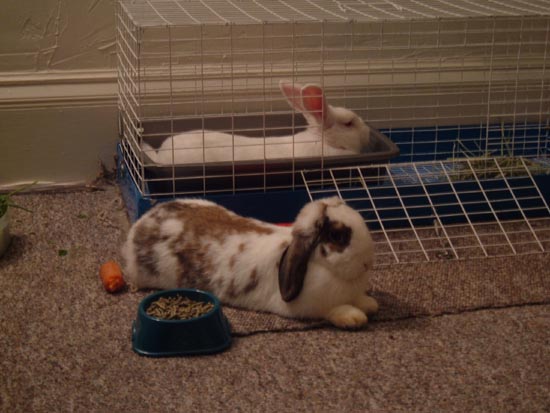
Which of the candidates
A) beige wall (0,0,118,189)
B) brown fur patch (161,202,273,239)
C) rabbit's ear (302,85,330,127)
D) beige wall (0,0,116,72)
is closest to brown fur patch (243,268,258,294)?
brown fur patch (161,202,273,239)

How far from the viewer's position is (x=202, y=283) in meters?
2.15

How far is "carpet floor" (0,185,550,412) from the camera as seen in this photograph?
5.78 ft

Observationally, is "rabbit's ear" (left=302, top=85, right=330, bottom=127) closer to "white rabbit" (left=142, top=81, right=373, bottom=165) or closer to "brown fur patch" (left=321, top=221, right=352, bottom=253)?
"white rabbit" (left=142, top=81, right=373, bottom=165)

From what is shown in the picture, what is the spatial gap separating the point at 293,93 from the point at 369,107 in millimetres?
675

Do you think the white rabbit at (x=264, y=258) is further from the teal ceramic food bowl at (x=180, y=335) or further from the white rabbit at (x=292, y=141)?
the white rabbit at (x=292, y=141)

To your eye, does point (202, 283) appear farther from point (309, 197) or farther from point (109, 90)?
point (109, 90)

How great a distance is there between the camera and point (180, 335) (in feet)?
6.26

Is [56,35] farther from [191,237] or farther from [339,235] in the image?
[339,235]

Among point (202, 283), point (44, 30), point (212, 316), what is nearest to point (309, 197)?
point (202, 283)

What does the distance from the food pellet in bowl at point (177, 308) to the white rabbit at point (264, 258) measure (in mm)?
136

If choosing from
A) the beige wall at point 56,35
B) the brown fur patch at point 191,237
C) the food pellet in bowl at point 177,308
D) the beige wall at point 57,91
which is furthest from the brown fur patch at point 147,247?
the beige wall at point 56,35

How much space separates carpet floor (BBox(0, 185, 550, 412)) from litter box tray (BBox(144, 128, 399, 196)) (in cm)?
33

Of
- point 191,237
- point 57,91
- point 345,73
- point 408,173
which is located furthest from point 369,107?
point 191,237

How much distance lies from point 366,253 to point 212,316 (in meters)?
0.41
